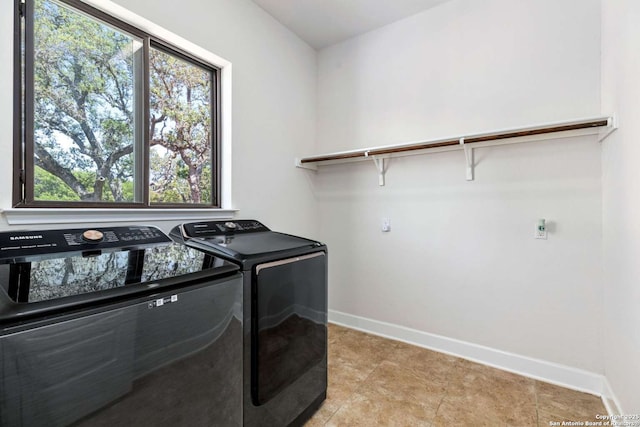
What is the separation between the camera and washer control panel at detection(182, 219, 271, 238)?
170 centimetres

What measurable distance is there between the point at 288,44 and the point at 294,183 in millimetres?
1283

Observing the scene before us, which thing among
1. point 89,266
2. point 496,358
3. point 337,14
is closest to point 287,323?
point 89,266

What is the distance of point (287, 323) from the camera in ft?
4.91

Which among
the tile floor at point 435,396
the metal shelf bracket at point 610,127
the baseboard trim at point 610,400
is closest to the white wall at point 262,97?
the tile floor at point 435,396

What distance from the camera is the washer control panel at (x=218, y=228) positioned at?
170 centimetres

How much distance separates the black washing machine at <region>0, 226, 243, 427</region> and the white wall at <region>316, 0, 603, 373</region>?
1.79 m

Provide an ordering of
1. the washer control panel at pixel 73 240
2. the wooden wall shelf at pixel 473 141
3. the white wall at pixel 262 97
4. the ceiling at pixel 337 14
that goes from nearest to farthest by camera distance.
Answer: the washer control panel at pixel 73 240 → the wooden wall shelf at pixel 473 141 → the white wall at pixel 262 97 → the ceiling at pixel 337 14

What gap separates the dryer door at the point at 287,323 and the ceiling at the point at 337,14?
2063 mm

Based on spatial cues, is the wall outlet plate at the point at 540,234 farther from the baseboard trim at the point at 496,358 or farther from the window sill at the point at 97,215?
the window sill at the point at 97,215

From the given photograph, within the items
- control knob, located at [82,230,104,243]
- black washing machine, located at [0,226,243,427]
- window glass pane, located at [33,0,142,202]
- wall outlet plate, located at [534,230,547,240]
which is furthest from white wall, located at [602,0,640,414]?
window glass pane, located at [33,0,142,202]

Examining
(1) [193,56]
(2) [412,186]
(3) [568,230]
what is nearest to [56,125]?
(1) [193,56]

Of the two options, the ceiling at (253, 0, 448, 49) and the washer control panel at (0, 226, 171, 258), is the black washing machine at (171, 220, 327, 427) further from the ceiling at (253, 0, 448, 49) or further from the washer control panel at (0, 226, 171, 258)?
the ceiling at (253, 0, 448, 49)

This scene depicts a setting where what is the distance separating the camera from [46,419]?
0.73 metres

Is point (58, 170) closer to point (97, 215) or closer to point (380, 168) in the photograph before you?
point (97, 215)
